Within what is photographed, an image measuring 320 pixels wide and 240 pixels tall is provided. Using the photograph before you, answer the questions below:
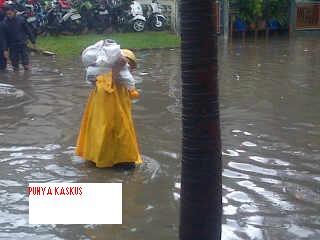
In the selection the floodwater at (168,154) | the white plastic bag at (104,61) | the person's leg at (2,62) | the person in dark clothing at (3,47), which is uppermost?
the white plastic bag at (104,61)

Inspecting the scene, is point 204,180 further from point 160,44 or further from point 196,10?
point 160,44

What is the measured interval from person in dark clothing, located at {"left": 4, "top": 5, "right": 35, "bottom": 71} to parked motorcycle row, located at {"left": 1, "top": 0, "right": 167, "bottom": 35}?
5.47 m

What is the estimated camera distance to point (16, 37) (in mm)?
14148

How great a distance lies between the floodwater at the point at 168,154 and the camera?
510cm

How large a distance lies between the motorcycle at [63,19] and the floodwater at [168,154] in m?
6.94

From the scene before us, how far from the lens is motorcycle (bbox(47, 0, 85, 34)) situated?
20391mm

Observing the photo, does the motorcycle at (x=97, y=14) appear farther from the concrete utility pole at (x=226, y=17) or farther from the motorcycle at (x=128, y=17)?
the concrete utility pole at (x=226, y=17)

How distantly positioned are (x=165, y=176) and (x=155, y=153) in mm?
901

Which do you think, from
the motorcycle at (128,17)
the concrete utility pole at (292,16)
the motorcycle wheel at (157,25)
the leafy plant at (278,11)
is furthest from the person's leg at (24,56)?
the concrete utility pole at (292,16)

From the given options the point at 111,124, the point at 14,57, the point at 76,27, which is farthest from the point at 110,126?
the point at 76,27

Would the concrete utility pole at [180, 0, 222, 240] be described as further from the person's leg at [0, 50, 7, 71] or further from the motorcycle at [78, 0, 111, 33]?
the motorcycle at [78, 0, 111, 33]

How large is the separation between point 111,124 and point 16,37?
27.7 feet

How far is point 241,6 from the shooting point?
21.2m

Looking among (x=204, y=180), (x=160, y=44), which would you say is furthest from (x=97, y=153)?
(x=160, y=44)
